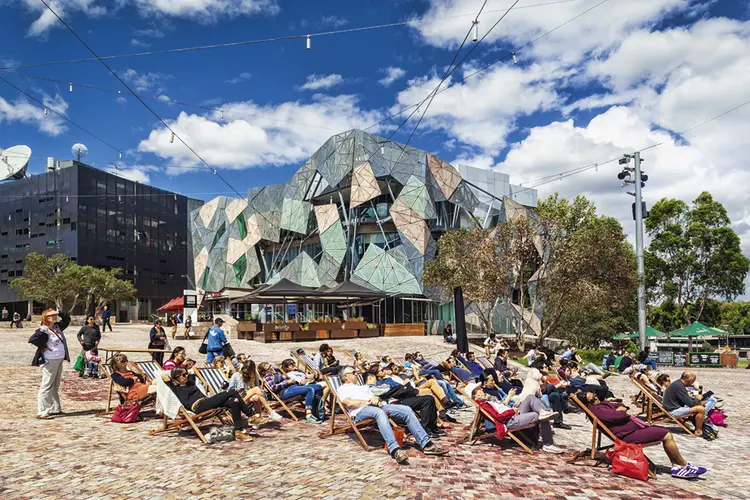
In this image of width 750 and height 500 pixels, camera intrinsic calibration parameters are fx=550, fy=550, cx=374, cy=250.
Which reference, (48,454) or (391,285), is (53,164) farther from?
(48,454)

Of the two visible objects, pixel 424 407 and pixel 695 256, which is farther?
pixel 695 256

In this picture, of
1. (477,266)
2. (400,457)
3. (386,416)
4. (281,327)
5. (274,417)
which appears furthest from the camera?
(281,327)

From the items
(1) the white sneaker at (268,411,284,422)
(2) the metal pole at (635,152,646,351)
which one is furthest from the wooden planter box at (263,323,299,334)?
(1) the white sneaker at (268,411,284,422)

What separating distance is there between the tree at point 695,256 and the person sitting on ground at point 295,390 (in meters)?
31.9

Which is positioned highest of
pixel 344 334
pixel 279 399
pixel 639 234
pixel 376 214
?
pixel 376 214

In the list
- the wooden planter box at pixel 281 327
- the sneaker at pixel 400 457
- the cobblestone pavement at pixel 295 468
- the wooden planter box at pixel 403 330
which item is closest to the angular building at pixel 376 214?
the wooden planter box at pixel 403 330

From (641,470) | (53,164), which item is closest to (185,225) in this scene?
(53,164)

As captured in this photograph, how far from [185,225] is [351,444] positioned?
240ft

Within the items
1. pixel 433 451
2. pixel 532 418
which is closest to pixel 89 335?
pixel 433 451

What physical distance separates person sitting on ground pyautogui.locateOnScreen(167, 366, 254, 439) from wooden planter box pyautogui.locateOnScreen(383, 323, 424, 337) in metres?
22.6

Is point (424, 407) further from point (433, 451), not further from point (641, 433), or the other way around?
point (641, 433)

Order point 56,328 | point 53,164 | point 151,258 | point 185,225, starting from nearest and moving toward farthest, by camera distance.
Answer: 1. point 56,328
2. point 53,164
3. point 151,258
4. point 185,225

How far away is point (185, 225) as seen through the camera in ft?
246

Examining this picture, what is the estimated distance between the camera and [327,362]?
10.8m
